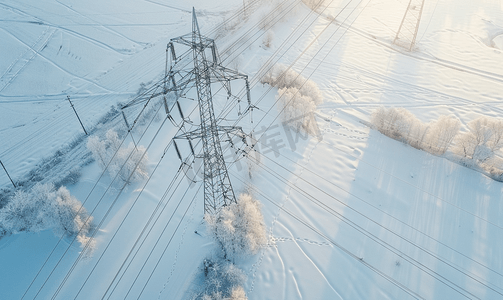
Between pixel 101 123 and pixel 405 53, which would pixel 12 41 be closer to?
pixel 101 123

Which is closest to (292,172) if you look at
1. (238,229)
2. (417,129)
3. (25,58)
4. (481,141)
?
(238,229)

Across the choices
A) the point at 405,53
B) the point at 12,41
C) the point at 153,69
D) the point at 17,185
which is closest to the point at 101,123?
the point at 17,185

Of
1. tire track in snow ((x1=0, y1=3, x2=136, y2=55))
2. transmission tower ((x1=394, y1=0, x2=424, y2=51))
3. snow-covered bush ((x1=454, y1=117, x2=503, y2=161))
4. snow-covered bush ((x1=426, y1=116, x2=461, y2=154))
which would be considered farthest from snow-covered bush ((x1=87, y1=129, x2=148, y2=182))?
transmission tower ((x1=394, y1=0, x2=424, y2=51))

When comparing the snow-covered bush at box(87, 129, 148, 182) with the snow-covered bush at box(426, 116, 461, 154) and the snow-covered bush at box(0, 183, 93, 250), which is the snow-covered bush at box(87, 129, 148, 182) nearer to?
the snow-covered bush at box(0, 183, 93, 250)

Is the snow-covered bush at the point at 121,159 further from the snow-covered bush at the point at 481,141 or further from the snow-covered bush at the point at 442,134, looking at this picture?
the snow-covered bush at the point at 481,141

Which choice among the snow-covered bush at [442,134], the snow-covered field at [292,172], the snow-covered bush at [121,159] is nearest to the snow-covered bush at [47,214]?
the snow-covered field at [292,172]
